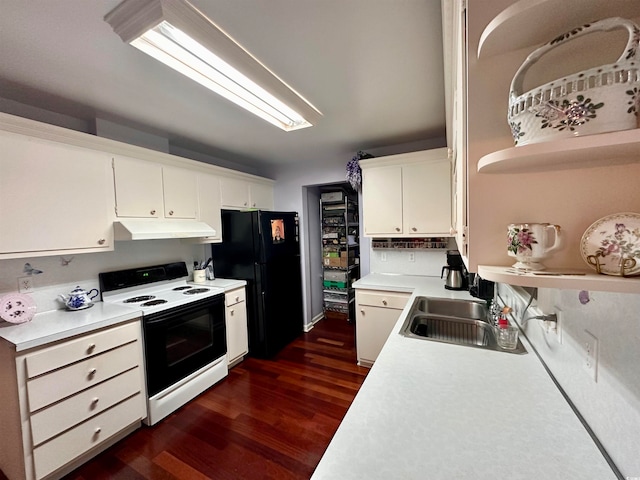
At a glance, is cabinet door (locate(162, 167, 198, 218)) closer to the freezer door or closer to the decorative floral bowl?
the freezer door

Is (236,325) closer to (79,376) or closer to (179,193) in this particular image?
(79,376)

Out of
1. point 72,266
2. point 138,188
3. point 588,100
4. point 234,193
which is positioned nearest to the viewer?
point 588,100

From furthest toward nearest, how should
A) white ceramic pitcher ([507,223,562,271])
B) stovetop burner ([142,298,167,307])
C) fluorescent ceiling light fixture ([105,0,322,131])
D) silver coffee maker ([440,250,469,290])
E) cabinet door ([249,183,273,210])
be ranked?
cabinet door ([249,183,273,210])
silver coffee maker ([440,250,469,290])
stovetop burner ([142,298,167,307])
fluorescent ceiling light fixture ([105,0,322,131])
white ceramic pitcher ([507,223,562,271])

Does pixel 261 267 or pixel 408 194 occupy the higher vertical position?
pixel 408 194

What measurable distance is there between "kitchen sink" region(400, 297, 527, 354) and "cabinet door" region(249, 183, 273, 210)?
226cm

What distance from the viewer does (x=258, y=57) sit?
134 cm

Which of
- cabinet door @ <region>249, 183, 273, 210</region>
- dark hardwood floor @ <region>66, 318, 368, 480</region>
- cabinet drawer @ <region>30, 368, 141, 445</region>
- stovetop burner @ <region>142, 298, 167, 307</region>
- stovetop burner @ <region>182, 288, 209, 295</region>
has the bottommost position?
dark hardwood floor @ <region>66, 318, 368, 480</region>

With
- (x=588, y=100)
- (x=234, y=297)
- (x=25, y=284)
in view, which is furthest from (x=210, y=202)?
(x=588, y=100)

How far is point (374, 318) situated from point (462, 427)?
171cm

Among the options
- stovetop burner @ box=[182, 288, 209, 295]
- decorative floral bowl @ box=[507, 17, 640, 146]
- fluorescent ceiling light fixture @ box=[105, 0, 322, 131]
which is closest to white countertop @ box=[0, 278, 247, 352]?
stovetop burner @ box=[182, 288, 209, 295]

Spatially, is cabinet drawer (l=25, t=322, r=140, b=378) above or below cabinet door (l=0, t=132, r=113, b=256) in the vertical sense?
below

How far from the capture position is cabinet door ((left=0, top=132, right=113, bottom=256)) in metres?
1.48

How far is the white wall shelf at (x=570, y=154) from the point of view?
1.26 ft

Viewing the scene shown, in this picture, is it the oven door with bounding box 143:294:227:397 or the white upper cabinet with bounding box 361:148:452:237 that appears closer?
the oven door with bounding box 143:294:227:397
